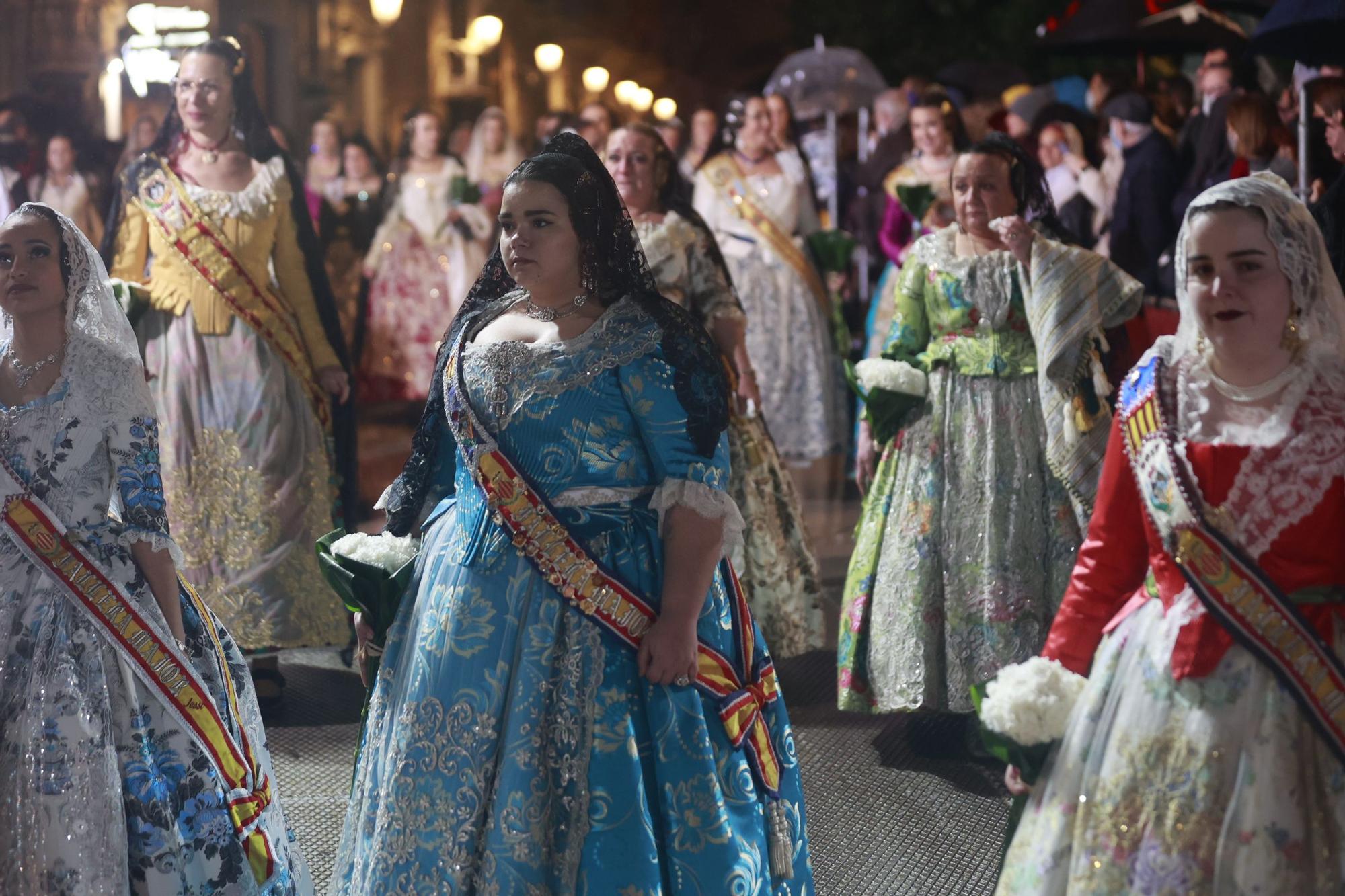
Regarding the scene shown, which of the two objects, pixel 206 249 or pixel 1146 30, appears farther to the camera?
pixel 1146 30

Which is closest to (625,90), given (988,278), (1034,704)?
(988,278)

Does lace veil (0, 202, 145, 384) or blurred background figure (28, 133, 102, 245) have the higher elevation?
blurred background figure (28, 133, 102, 245)

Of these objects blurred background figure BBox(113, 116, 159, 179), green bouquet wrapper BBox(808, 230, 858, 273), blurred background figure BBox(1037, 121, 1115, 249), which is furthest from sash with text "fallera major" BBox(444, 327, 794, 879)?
blurred background figure BBox(1037, 121, 1115, 249)

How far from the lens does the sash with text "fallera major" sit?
258 cm

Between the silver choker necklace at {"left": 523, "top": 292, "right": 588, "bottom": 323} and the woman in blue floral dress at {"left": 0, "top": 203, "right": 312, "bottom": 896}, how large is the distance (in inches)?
30.4

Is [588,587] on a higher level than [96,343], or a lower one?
lower

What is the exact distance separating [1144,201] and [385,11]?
6499 millimetres

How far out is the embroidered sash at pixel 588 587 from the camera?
258 centimetres

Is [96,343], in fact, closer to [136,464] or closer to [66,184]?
[136,464]

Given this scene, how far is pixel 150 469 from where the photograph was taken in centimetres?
286

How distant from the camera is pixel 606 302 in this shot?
2738mm

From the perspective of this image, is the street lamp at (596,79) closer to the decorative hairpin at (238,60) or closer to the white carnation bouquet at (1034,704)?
the decorative hairpin at (238,60)

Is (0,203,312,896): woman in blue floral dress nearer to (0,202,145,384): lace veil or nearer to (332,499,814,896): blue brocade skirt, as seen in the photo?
(0,202,145,384): lace veil

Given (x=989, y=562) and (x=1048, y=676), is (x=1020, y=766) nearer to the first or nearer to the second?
(x=1048, y=676)
